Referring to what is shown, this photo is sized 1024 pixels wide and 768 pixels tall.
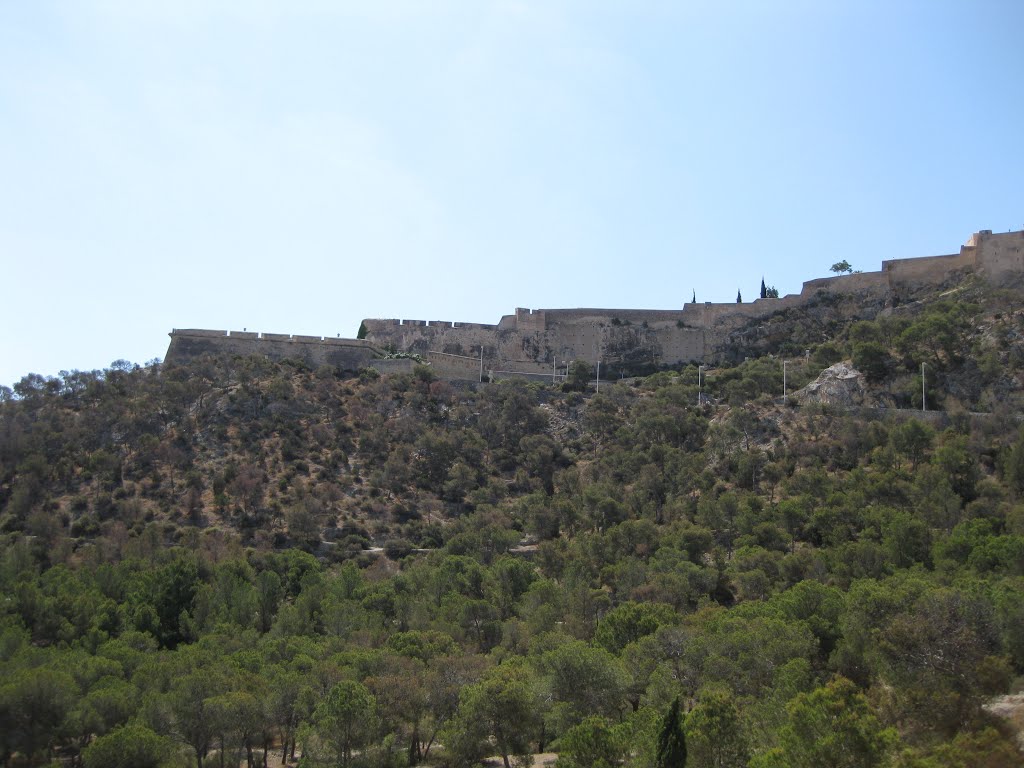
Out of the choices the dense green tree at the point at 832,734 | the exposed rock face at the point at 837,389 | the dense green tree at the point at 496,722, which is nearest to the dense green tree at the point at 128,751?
the dense green tree at the point at 496,722

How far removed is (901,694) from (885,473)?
18363mm

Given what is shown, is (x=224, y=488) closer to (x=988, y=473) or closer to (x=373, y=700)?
(x=373, y=700)

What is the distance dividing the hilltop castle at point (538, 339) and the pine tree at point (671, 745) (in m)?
39.9

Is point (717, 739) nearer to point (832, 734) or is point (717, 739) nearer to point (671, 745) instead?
point (671, 745)

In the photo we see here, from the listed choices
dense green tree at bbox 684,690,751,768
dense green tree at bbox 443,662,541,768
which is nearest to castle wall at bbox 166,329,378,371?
dense green tree at bbox 443,662,541,768

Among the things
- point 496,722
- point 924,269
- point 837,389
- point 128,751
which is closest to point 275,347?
point 837,389

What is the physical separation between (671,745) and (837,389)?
3014 centimetres

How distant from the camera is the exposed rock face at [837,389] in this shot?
1802 inches

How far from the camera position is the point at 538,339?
203 feet

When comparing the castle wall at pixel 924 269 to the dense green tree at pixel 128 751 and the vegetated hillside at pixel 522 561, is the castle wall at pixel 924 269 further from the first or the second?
the dense green tree at pixel 128 751

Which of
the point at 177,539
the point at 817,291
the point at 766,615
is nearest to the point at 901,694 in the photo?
the point at 766,615

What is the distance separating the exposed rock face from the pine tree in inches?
1143

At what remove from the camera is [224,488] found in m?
45.5

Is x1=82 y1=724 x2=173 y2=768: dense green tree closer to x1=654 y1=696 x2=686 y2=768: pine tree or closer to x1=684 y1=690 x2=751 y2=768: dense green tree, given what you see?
x1=654 y1=696 x2=686 y2=768: pine tree
